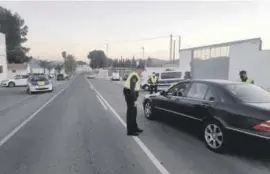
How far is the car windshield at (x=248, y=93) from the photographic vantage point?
455 centimetres

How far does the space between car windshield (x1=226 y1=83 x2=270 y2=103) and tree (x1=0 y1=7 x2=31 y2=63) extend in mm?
56794

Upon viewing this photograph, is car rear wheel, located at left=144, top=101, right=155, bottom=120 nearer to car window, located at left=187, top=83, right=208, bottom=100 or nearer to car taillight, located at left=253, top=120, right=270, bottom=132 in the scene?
car window, located at left=187, top=83, right=208, bottom=100

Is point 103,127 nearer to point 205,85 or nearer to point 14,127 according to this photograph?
point 14,127

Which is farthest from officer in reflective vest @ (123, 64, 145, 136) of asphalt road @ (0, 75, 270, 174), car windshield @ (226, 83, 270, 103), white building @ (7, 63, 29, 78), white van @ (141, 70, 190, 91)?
white building @ (7, 63, 29, 78)

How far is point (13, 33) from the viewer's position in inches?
2079

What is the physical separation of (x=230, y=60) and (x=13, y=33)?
51.9m

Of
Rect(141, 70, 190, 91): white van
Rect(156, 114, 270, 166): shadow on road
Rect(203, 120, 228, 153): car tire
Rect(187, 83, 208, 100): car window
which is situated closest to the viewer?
Rect(156, 114, 270, 166): shadow on road

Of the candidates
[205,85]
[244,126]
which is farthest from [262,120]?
[205,85]

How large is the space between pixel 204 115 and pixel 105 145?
92.0 inches

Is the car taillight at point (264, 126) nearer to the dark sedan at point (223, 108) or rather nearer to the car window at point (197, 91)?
the dark sedan at point (223, 108)

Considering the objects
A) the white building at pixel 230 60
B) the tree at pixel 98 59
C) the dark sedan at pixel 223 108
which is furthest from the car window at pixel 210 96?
the tree at pixel 98 59

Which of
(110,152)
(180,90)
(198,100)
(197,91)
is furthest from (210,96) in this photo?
(110,152)

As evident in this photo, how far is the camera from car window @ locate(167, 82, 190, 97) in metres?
5.94

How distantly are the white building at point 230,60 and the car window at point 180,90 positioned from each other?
433 inches
